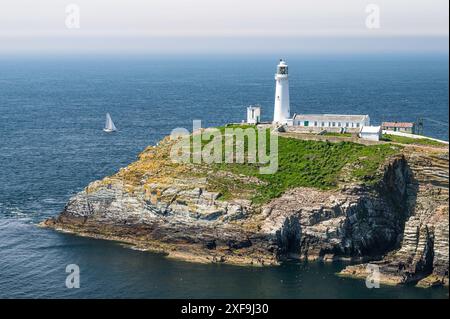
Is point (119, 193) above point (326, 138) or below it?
below

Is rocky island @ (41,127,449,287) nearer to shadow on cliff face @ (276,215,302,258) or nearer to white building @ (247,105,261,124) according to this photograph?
shadow on cliff face @ (276,215,302,258)

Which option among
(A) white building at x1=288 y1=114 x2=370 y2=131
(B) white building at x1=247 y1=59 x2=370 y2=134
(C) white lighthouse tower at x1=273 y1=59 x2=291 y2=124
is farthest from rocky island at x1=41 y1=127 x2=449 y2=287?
(C) white lighthouse tower at x1=273 y1=59 x2=291 y2=124

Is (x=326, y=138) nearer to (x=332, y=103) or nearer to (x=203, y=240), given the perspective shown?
(x=203, y=240)

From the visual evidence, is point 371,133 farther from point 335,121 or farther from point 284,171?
point 284,171

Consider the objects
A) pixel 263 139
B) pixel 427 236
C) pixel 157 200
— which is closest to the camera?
pixel 427 236
